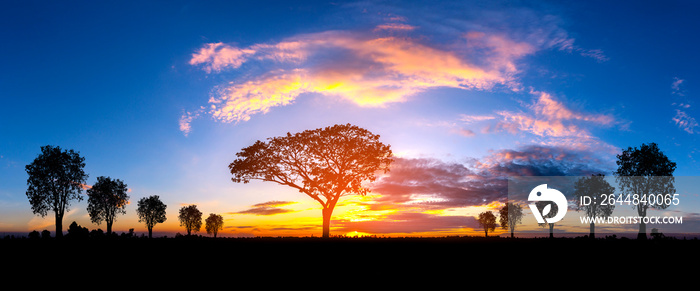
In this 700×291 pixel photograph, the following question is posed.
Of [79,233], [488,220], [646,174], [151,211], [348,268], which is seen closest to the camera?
[348,268]

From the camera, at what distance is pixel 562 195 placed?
8475 centimetres

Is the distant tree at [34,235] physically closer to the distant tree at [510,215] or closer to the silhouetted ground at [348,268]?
the silhouetted ground at [348,268]

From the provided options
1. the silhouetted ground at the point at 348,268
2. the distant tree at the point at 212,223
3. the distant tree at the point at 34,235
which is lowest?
the distant tree at the point at 212,223

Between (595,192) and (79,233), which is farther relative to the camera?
(595,192)

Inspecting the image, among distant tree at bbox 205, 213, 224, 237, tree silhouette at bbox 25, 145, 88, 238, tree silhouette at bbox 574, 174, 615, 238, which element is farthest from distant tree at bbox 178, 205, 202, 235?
tree silhouette at bbox 574, 174, 615, 238

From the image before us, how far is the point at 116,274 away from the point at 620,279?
12.5 m

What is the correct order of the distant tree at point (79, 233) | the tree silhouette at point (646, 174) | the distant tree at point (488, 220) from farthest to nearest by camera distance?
1. the distant tree at point (488, 220)
2. the tree silhouette at point (646, 174)
3. the distant tree at point (79, 233)

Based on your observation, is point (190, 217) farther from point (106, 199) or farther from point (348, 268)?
point (348, 268)

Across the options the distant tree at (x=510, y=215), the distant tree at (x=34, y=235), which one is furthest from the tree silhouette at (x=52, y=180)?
the distant tree at (x=510, y=215)

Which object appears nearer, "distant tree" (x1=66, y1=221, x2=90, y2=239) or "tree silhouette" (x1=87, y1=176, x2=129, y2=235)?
"distant tree" (x1=66, y1=221, x2=90, y2=239)

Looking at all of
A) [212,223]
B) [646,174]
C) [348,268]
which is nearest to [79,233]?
[348,268]

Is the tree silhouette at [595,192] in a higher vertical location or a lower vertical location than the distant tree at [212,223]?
higher

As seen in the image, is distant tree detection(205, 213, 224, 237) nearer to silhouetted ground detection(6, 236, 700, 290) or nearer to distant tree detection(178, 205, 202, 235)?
distant tree detection(178, 205, 202, 235)

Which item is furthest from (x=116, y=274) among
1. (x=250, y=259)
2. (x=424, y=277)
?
(x=424, y=277)
